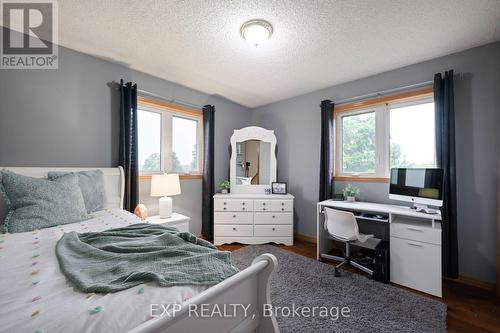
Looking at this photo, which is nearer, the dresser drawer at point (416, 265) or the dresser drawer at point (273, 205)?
the dresser drawer at point (416, 265)

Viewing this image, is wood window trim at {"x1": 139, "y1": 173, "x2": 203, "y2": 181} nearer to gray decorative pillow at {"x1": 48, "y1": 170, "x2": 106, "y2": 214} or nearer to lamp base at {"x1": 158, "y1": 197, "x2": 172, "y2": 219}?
lamp base at {"x1": 158, "y1": 197, "x2": 172, "y2": 219}

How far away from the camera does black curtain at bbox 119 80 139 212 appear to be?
246cm

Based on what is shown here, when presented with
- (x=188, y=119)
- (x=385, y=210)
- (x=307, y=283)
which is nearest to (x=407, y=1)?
(x=385, y=210)

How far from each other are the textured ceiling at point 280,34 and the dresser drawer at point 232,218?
6.68 feet

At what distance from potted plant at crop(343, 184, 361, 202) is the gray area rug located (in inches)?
37.3

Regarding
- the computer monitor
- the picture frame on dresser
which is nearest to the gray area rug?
the computer monitor

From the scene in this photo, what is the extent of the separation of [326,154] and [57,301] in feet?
10.0

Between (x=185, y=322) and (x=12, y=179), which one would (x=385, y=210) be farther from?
(x=12, y=179)

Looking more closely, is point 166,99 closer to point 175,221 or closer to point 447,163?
point 175,221

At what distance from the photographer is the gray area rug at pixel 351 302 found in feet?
5.07

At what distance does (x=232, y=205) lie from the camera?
3164mm

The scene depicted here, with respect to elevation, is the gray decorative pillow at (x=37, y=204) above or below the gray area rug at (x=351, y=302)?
above

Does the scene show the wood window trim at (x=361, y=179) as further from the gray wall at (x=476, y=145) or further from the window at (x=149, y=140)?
the window at (x=149, y=140)

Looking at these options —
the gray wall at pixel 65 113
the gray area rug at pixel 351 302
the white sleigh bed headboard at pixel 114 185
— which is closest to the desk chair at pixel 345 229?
the gray area rug at pixel 351 302
